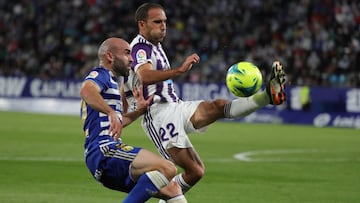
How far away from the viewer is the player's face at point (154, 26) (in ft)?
31.9

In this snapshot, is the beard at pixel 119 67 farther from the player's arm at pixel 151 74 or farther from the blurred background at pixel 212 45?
the blurred background at pixel 212 45

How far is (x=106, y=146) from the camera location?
312 inches

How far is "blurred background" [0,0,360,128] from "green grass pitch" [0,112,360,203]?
207 cm

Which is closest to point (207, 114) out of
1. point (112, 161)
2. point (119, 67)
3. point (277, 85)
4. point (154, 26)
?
point (154, 26)

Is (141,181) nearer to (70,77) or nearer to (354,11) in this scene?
(354,11)

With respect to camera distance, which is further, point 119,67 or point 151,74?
point 151,74

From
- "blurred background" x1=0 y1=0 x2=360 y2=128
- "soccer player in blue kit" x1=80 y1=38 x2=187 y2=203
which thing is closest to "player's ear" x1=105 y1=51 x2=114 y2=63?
"soccer player in blue kit" x1=80 y1=38 x2=187 y2=203

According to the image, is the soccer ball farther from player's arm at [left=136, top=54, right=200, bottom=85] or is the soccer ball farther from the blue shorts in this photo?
the blue shorts

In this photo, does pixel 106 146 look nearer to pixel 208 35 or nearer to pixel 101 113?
pixel 101 113

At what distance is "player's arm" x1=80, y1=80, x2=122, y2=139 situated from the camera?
7594 millimetres

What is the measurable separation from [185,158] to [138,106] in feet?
2.53

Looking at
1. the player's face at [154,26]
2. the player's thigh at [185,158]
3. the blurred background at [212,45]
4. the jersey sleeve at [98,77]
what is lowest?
the blurred background at [212,45]

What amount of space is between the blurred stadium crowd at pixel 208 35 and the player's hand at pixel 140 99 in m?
18.1

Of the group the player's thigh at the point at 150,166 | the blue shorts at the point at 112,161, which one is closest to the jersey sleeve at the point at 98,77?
the blue shorts at the point at 112,161
